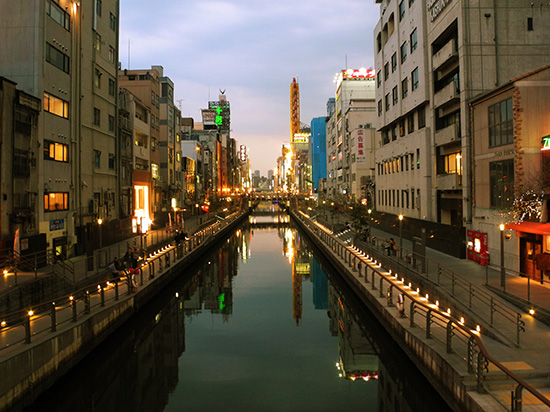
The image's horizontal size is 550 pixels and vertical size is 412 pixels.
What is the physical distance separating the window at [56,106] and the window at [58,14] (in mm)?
5525

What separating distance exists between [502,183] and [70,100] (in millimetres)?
30003

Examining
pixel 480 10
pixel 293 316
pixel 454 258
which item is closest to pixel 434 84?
pixel 480 10

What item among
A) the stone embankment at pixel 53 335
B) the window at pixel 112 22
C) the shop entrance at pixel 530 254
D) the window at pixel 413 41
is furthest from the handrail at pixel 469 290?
the window at pixel 112 22

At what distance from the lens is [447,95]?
30.3 m

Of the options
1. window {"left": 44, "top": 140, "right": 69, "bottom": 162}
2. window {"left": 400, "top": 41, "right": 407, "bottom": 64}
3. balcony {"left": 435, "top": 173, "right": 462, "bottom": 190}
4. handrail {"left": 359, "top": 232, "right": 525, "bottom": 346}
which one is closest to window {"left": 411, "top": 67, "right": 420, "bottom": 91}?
window {"left": 400, "top": 41, "right": 407, "bottom": 64}

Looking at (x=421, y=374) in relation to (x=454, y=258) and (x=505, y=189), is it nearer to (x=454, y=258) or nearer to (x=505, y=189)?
(x=505, y=189)

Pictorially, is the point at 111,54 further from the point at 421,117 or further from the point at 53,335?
the point at 53,335

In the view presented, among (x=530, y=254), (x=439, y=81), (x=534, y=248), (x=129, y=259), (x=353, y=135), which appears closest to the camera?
(x=534, y=248)

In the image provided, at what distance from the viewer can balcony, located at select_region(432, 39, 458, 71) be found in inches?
1144

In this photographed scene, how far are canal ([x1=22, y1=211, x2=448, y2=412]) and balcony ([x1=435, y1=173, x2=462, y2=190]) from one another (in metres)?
11.0

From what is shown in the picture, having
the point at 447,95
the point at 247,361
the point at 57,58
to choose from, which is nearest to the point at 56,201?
the point at 57,58

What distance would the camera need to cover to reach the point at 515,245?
21141 mm

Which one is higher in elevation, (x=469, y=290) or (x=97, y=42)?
(x=97, y=42)

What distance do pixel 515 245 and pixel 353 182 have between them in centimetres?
5602
